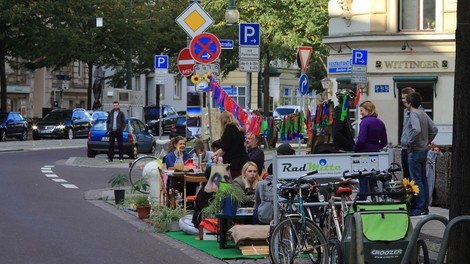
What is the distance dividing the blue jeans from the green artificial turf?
3.10 meters

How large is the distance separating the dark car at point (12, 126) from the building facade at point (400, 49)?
24.7 m

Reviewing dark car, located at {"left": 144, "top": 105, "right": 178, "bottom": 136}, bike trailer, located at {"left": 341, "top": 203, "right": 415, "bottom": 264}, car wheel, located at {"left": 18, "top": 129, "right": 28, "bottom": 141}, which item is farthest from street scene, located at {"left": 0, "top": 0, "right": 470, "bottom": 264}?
dark car, located at {"left": 144, "top": 105, "right": 178, "bottom": 136}

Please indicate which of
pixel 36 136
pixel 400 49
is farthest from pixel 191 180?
pixel 36 136

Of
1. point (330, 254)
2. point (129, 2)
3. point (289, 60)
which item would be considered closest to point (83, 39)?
point (129, 2)

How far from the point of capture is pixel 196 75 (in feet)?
71.1

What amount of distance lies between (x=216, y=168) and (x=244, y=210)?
104 cm

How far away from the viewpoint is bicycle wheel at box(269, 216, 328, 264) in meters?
11.4

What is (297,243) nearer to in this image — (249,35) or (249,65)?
(249,65)

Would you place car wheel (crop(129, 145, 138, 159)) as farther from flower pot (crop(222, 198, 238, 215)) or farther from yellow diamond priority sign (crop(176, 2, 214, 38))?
flower pot (crop(222, 198, 238, 215))

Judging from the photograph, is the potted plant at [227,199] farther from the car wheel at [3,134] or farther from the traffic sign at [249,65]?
the car wheel at [3,134]

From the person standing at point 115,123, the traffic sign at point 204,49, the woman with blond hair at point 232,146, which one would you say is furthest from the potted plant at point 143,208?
the person standing at point 115,123

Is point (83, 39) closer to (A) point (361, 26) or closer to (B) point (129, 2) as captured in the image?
(B) point (129, 2)

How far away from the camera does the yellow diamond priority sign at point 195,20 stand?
20.8 metres

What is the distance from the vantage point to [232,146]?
54.2 ft
